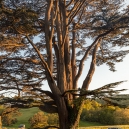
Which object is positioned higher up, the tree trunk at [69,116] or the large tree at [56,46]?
the large tree at [56,46]

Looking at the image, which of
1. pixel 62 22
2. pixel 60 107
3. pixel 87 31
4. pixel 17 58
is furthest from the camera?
pixel 87 31

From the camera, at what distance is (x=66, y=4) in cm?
1066

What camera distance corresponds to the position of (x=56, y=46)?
989 cm

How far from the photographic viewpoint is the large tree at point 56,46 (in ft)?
26.0

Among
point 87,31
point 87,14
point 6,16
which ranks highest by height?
point 87,14

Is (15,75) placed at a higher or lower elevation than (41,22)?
lower

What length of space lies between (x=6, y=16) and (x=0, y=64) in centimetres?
272

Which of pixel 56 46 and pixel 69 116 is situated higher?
pixel 56 46

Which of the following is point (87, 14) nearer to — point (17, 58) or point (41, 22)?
point (41, 22)

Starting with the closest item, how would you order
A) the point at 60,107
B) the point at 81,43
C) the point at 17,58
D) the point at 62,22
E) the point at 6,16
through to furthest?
the point at 6,16, the point at 60,107, the point at 17,58, the point at 62,22, the point at 81,43

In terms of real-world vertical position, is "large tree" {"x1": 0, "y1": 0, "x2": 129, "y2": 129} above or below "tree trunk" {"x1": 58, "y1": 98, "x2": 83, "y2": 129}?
above

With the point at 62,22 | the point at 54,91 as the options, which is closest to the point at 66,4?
the point at 62,22

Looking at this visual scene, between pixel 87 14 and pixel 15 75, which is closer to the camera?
pixel 15 75

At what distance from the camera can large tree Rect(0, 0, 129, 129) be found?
26.0 feet
